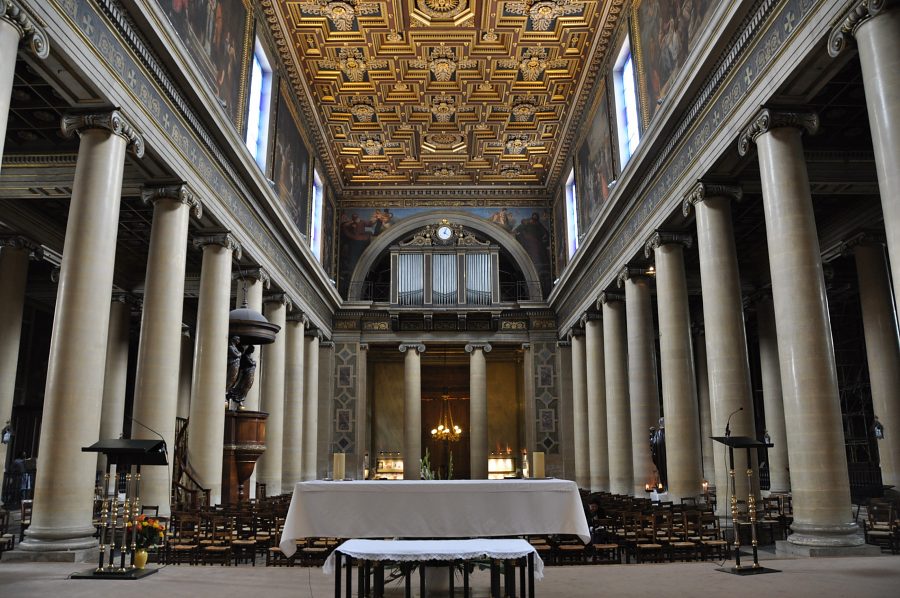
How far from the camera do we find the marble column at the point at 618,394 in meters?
20.1

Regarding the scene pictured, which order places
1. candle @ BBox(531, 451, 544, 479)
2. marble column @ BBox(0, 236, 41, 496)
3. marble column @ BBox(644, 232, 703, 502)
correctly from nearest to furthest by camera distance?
candle @ BBox(531, 451, 544, 479) → marble column @ BBox(644, 232, 703, 502) → marble column @ BBox(0, 236, 41, 496)

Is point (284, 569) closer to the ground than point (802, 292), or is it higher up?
closer to the ground

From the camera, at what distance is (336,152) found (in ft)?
85.0

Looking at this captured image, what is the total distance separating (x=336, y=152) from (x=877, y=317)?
17.8m

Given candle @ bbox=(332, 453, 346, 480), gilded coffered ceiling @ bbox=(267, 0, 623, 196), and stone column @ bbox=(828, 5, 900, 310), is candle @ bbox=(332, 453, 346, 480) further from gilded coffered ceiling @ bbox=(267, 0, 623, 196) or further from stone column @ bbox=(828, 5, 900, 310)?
gilded coffered ceiling @ bbox=(267, 0, 623, 196)

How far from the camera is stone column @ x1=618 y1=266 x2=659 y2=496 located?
1739cm

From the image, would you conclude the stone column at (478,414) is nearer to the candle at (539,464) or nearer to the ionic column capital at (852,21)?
the candle at (539,464)

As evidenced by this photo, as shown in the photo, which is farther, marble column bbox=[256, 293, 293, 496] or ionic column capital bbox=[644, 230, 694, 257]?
marble column bbox=[256, 293, 293, 496]

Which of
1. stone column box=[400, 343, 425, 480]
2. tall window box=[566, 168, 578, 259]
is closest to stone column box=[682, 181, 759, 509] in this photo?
tall window box=[566, 168, 578, 259]

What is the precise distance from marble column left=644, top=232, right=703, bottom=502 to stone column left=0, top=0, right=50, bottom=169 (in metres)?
11.6

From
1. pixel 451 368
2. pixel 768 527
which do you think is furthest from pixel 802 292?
pixel 451 368

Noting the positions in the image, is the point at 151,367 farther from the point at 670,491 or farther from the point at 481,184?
→ the point at 481,184

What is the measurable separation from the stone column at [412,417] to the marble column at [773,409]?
12050 mm

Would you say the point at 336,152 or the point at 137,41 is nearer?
the point at 137,41
